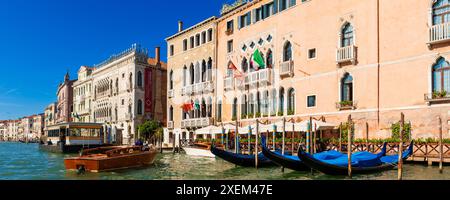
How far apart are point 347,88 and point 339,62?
3.63 ft

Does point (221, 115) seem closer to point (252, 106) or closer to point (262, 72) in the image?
point (252, 106)

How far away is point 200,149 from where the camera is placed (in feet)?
69.5

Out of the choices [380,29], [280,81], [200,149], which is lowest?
[200,149]

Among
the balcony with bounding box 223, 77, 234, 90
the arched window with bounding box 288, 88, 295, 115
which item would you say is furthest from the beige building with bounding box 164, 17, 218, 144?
the arched window with bounding box 288, 88, 295, 115

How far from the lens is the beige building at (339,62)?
48.9 feet

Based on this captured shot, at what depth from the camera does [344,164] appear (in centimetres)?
1188

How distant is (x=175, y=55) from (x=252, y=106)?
9.08m

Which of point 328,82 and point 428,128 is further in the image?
point 328,82

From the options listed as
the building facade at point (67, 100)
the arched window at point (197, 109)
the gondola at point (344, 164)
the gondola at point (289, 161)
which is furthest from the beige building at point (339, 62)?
the building facade at point (67, 100)

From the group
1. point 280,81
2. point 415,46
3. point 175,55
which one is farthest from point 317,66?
point 175,55

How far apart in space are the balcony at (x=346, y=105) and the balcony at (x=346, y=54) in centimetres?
158

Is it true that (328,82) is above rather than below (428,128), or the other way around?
above

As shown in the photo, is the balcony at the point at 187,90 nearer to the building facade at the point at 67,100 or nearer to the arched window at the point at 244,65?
the arched window at the point at 244,65

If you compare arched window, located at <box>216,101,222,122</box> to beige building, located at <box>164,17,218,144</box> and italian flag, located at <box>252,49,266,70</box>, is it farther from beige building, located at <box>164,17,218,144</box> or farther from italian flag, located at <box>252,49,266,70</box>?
italian flag, located at <box>252,49,266,70</box>
